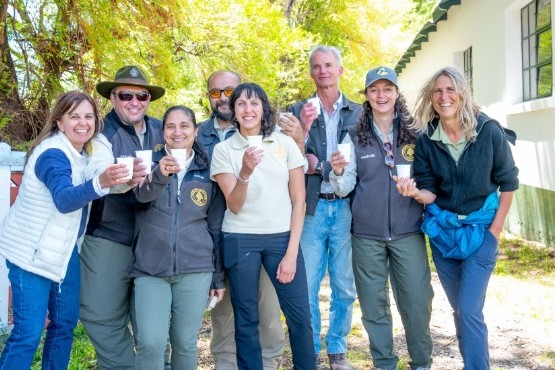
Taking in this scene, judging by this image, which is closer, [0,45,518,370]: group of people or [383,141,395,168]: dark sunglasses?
[0,45,518,370]: group of people

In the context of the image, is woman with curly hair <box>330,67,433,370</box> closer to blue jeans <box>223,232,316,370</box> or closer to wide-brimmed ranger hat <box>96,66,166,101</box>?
blue jeans <box>223,232,316,370</box>

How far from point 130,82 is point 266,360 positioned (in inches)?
87.8

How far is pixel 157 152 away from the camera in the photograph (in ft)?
12.7

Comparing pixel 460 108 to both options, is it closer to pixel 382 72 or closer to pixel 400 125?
pixel 400 125

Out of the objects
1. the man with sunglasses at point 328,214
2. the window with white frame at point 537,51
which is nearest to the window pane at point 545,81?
the window with white frame at point 537,51

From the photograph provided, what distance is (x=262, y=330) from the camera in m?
4.16

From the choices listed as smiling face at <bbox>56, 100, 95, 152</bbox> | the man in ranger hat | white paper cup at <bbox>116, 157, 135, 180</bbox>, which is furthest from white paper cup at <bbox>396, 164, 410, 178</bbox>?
smiling face at <bbox>56, 100, 95, 152</bbox>

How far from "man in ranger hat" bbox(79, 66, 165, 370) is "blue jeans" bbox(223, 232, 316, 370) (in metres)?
0.70

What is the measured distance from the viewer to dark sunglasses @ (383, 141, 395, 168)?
3951 millimetres

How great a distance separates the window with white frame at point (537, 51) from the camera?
7.88m

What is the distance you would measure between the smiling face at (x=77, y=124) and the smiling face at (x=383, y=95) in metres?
1.93

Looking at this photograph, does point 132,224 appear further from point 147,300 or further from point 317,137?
point 317,137

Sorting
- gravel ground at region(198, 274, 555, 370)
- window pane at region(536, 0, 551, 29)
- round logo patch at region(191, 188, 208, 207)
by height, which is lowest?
gravel ground at region(198, 274, 555, 370)

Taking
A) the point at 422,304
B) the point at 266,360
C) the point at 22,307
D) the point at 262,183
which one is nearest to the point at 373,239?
the point at 422,304
